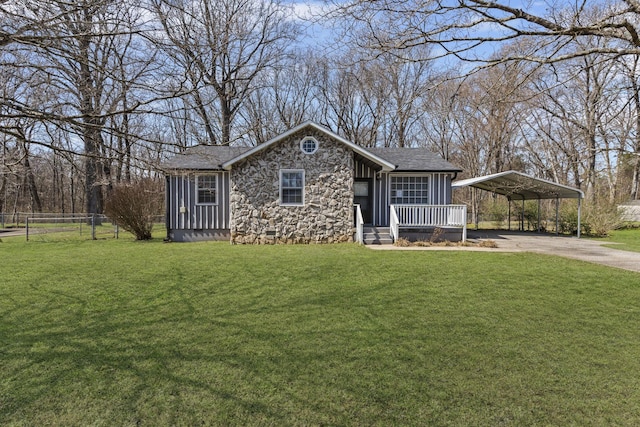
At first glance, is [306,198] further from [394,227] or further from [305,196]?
[394,227]

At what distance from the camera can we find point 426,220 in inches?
543

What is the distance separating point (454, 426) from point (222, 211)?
13.2 m

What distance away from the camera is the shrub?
14078 millimetres

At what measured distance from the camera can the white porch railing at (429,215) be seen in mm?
13680

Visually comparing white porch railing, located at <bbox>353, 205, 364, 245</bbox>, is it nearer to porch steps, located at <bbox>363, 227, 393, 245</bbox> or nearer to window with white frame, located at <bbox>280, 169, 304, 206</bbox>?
porch steps, located at <bbox>363, 227, 393, 245</bbox>

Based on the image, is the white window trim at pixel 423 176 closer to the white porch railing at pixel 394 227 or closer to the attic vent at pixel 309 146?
the white porch railing at pixel 394 227

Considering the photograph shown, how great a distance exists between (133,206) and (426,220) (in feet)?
35.8

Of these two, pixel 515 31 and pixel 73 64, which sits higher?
pixel 515 31

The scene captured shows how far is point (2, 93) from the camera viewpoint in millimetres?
4008

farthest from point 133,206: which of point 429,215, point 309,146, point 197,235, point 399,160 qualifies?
point 429,215

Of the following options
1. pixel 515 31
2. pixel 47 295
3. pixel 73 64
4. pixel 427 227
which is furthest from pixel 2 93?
pixel 427 227

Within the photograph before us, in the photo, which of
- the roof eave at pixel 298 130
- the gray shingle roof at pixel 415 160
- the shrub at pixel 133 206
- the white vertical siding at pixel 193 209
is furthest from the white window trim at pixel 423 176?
the shrub at pixel 133 206

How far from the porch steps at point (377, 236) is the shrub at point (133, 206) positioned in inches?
301

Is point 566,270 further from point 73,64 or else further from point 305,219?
point 73,64
